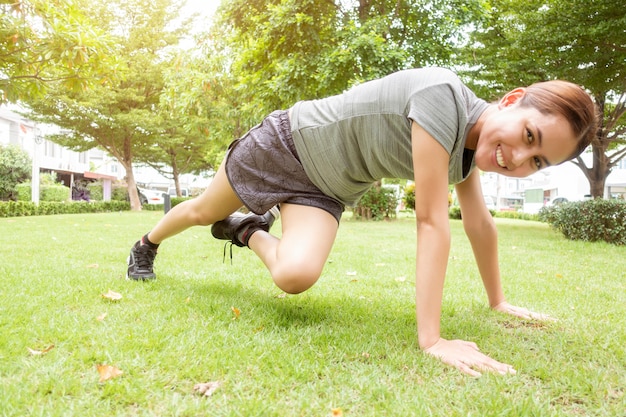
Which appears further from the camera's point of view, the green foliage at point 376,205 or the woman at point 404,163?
the green foliage at point 376,205

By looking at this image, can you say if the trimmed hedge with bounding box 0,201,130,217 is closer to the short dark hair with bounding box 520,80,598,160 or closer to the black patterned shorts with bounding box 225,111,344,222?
the black patterned shorts with bounding box 225,111,344,222

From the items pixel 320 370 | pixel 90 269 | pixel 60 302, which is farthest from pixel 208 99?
pixel 320 370

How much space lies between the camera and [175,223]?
2.69m

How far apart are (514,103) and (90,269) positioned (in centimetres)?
319

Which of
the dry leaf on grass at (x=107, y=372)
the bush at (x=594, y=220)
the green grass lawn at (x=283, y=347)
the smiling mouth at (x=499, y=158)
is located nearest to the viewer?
the green grass lawn at (x=283, y=347)

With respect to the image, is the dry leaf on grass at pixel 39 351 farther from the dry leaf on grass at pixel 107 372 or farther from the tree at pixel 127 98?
the tree at pixel 127 98

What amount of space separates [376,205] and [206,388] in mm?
12352

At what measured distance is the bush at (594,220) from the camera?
773 centimetres

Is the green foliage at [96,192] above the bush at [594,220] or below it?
above

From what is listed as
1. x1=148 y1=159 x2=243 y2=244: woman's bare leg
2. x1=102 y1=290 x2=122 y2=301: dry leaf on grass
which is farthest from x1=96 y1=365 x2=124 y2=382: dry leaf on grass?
x1=148 y1=159 x2=243 y2=244: woman's bare leg

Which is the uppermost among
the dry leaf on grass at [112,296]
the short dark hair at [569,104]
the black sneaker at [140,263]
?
the short dark hair at [569,104]

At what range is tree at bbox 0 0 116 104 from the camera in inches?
214

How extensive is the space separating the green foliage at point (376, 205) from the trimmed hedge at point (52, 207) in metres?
10.2

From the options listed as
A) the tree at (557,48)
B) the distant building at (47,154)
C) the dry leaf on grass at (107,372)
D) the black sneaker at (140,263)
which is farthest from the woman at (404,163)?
the distant building at (47,154)
